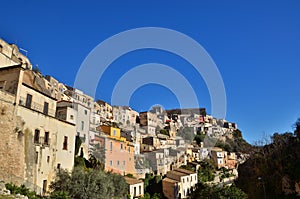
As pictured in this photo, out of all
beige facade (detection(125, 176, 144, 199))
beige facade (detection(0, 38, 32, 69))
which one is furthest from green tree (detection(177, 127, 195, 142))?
beige facade (detection(0, 38, 32, 69))

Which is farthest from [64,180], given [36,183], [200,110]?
[200,110]

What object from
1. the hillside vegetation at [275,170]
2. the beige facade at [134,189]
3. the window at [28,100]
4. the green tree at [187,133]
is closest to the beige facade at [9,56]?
the window at [28,100]

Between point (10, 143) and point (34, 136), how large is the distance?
7.99 ft

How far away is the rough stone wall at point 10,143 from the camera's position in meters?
15.8

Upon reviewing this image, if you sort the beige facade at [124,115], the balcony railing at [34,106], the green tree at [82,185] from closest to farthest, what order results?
1. the green tree at [82,185]
2. the balcony railing at [34,106]
3. the beige facade at [124,115]

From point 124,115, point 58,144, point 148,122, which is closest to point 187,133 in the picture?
point 148,122

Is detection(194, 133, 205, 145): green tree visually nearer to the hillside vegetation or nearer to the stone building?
the stone building

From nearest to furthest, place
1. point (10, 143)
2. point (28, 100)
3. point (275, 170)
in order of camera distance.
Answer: point (10, 143) < point (28, 100) < point (275, 170)

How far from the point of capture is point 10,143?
1645cm

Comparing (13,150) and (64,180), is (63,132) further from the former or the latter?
(13,150)

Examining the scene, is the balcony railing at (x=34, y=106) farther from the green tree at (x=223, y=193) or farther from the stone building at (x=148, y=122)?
the stone building at (x=148, y=122)

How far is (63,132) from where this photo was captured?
22047 mm

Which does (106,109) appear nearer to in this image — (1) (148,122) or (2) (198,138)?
(1) (148,122)

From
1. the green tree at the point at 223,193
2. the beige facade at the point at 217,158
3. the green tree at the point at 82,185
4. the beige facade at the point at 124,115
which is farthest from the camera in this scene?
the beige facade at the point at 124,115
